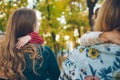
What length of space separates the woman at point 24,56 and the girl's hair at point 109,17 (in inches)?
58.8

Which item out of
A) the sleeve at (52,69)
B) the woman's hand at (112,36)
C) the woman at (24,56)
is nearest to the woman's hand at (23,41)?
the woman at (24,56)

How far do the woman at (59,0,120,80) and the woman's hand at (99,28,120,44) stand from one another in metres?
0.02

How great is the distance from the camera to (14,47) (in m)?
4.58

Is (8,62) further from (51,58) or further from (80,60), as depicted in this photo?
(80,60)

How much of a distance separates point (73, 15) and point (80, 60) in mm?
24883

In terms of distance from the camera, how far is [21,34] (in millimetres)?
4672

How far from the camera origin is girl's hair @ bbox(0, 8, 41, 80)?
4.48 m

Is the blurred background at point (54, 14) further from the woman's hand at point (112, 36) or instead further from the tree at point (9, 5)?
the woman's hand at point (112, 36)

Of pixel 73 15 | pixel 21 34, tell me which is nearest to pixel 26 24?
pixel 21 34

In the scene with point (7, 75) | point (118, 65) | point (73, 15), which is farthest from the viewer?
point (73, 15)

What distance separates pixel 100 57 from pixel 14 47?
1652 mm

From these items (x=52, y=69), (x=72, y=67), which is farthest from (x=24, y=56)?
(x=72, y=67)

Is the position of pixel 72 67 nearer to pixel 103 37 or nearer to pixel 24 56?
pixel 103 37

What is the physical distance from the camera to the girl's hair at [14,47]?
448 centimetres
